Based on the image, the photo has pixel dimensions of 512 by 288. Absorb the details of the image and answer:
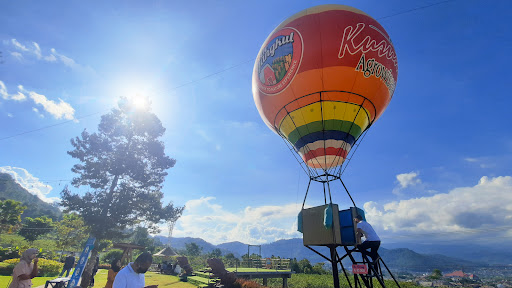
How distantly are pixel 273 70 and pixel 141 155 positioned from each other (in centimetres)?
2076

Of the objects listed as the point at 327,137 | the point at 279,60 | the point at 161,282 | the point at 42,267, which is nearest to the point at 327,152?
the point at 327,137

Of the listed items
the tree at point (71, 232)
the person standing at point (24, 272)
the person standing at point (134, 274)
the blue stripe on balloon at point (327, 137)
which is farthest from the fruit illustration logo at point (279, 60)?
the tree at point (71, 232)

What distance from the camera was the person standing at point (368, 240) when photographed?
759cm

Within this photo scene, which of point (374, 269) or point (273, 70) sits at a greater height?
point (273, 70)

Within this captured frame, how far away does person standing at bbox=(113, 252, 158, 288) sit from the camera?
13.1 ft

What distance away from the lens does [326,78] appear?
911 cm

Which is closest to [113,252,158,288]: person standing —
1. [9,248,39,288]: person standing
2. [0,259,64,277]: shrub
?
[9,248,39,288]: person standing

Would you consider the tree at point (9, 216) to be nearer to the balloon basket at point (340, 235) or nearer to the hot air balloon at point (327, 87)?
the hot air balloon at point (327, 87)

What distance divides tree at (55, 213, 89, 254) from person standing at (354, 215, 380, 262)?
26202 millimetres

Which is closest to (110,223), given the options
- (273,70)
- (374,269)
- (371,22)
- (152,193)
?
(152,193)

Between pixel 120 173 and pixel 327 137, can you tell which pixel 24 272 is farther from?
pixel 120 173

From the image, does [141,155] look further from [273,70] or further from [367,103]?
[367,103]

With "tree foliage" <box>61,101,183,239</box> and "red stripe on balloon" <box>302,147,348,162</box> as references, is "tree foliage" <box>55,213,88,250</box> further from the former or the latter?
"red stripe on balloon" <box>302,147,348,162</box>

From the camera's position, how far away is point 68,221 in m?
29.3
